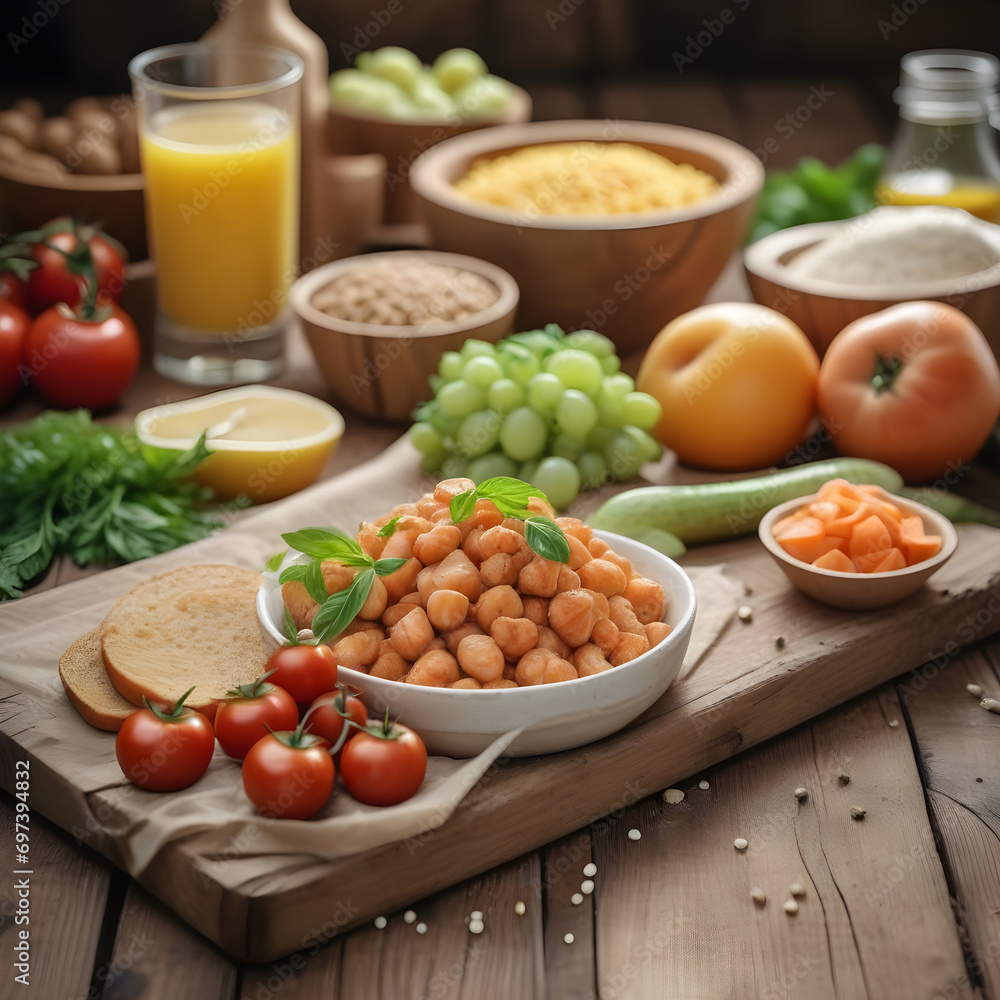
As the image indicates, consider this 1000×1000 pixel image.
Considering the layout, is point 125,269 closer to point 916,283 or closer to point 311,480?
point 311,480

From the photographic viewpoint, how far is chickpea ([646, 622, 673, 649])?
1541mm

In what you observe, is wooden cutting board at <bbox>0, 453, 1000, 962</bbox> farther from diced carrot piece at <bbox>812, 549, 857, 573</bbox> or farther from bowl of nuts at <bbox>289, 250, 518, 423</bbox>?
bowl of nuts at <bbox>289, 250, 518, 423</bbox>

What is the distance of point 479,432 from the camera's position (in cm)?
210

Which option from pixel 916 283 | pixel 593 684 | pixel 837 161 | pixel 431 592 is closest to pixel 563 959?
pixel 593 684

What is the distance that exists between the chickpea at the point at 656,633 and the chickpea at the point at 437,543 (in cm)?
27

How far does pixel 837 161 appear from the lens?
386cm

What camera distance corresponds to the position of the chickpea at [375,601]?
1.48 meters

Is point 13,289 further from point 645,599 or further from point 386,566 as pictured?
point 645,599

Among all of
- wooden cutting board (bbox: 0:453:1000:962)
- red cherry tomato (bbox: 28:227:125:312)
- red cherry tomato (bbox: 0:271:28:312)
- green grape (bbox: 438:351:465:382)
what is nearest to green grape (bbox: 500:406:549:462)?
green grape (bbox: 438:351:465:382)

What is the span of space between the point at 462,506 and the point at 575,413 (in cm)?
59

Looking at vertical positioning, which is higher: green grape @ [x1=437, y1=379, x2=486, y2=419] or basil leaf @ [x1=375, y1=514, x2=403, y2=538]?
basil leaf @ [x1=375, y1=514, x2=403, y2=538]

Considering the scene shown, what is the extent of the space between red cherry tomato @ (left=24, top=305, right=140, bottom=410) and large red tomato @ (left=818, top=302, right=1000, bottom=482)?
134 cm

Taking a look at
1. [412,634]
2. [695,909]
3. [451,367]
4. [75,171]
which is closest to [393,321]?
[451,367]

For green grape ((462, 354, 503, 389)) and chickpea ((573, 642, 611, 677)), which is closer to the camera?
chickpea ((573, 642, 611, 677))
